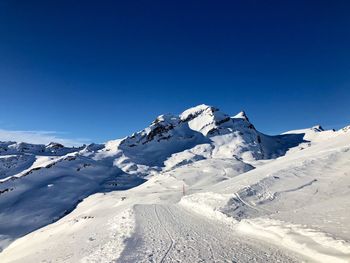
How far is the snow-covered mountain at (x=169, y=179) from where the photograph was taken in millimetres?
23875

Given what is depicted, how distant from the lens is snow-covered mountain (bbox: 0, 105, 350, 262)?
940 inches

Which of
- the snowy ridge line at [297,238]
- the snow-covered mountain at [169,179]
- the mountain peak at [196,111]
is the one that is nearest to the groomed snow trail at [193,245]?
the snow-covered mountain at [169,179]

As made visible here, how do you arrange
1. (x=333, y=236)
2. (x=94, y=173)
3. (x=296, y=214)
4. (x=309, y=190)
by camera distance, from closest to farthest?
(x=333, y=236), (x=296, y=214), (x=309, y=190), (x=94, y=173)

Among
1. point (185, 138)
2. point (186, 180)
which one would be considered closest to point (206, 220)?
point (186, 180)

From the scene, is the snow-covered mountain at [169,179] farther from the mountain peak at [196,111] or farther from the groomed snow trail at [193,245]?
the mountain peak at [196,111]

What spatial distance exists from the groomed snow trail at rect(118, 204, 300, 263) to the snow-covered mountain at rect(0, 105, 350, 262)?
336mm

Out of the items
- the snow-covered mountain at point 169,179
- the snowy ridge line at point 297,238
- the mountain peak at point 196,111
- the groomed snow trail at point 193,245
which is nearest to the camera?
the snowy ridge line at point 297,238

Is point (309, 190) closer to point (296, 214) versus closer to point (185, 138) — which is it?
point (296, 214)

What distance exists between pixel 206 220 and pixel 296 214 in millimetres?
5631

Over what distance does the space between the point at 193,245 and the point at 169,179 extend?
174ft

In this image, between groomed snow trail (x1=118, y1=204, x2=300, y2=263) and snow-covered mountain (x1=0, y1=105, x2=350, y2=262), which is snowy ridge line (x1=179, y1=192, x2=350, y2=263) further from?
groomed snow trail (x1=118, y1=204, x2=300, y2=263)

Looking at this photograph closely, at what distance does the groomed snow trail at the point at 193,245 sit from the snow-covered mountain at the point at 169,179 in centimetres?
34

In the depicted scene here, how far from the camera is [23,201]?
8344 cm

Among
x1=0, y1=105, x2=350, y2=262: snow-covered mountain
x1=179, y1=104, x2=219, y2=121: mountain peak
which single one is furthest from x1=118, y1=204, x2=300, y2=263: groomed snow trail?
x1=179, y1=104, x2=219, y2=121: mountain peak
